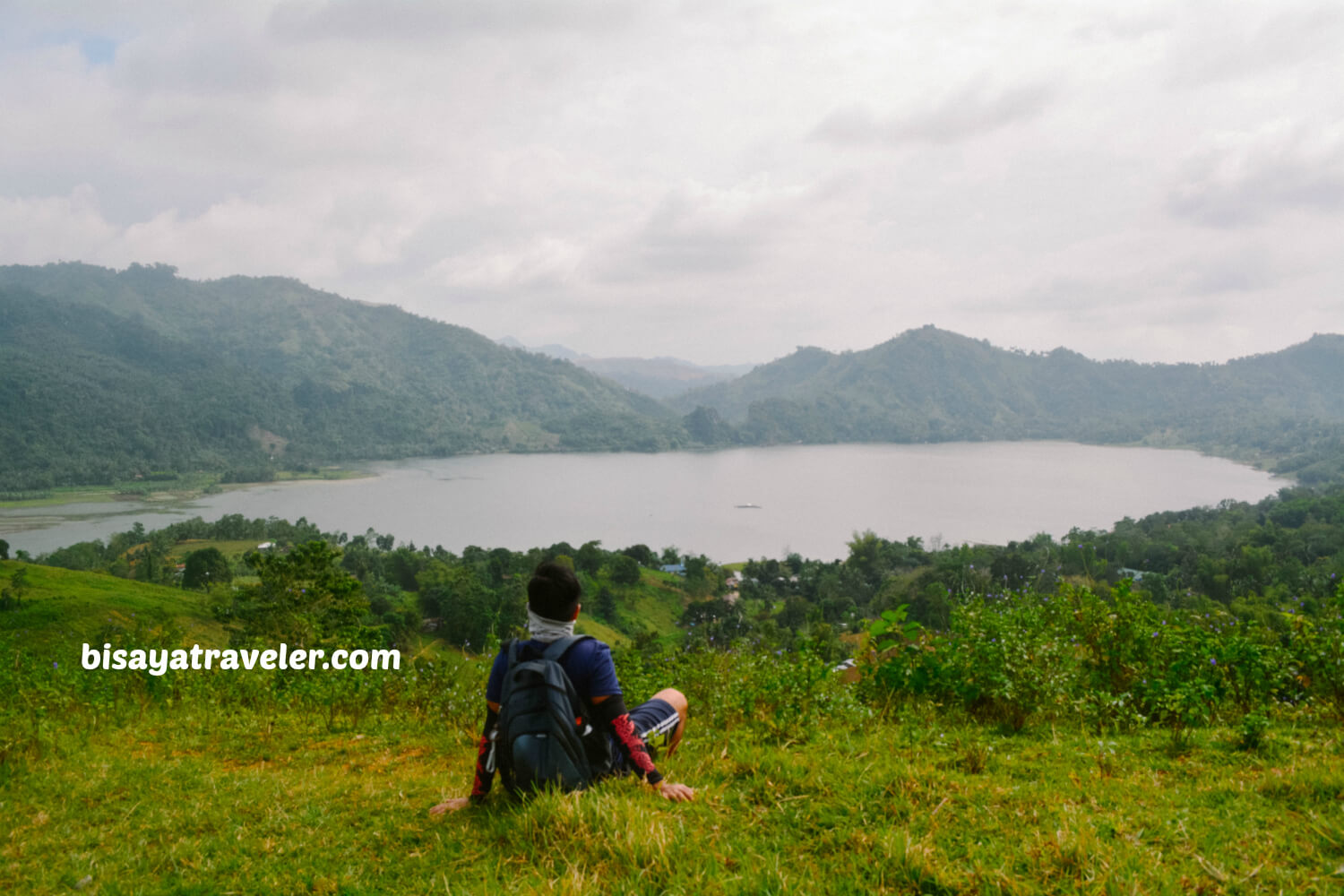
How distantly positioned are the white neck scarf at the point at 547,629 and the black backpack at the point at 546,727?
0.09ft

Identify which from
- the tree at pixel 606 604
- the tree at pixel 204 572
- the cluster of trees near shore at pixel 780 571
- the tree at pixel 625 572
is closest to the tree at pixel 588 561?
the cluster of trees near shore at pixel 780 571

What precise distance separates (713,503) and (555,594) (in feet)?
274

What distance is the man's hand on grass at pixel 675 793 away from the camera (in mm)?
2414

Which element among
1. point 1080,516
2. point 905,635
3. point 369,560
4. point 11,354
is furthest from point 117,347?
point 905,635

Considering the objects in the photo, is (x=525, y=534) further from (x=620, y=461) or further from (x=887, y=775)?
(x=620, y=461)

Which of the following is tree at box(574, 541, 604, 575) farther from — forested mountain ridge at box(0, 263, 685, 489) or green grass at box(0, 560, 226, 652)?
forested mountain ridge at box(0, 263, 685, 489)

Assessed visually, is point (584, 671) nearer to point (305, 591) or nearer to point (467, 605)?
point (305, 591)

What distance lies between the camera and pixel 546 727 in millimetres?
2357

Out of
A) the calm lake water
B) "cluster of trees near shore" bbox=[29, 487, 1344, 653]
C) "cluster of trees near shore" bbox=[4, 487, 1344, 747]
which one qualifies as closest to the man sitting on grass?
"cluster of trees near shore" bbox=[4, 487, 1344, 747]

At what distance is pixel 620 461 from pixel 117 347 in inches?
4393

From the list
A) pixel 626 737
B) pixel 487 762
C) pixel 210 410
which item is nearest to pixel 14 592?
pixel 487 762

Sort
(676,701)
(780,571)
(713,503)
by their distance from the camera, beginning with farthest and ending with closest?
(713,503)
(780,571)
(676,701)

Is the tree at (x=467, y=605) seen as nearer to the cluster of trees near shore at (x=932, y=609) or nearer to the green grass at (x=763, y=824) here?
the cluster of trees near shore at (x=932, y=609)

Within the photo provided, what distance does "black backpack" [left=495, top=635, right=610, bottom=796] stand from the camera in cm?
234
